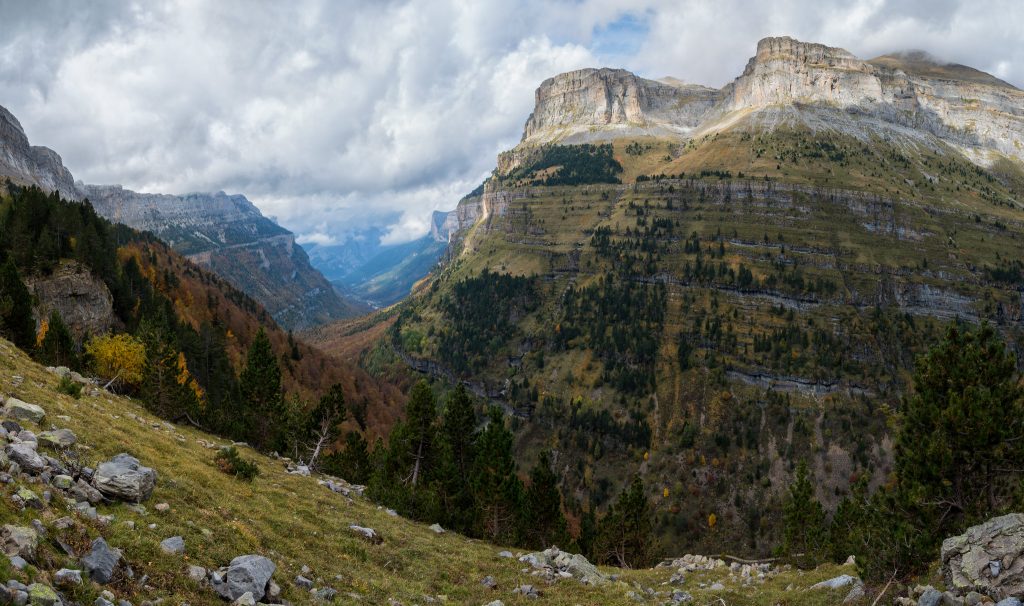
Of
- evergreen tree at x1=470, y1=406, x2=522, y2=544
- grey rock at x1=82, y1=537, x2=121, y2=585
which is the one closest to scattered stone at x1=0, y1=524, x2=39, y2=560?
grey rock at x1=82, y1=537, x2=121, y2=585

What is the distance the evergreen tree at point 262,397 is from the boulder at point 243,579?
4686 cm

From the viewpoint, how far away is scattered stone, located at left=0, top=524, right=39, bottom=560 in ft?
34.3

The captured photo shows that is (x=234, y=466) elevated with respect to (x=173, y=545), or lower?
lower

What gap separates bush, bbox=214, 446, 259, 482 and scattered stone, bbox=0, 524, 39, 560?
2062 centimetres

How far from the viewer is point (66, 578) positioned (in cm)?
1060

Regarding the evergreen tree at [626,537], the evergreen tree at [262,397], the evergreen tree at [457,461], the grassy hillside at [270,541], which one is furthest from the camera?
the evergreen tree at [262,397]

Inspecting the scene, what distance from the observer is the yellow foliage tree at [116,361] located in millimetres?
55750

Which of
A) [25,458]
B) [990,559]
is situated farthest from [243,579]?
[990,559]

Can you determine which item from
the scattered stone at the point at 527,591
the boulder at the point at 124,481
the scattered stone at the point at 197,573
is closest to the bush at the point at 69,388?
the boulder at the point at 124,481

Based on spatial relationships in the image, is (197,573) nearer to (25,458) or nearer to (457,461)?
(25,458)

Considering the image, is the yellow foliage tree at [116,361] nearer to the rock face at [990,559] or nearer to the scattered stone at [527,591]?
the scattered stone at [527,591]

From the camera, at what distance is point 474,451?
54000 millimetres

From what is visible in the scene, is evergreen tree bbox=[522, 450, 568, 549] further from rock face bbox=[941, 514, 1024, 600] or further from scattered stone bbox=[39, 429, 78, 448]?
scattered stone bbox=[39, 429, 78, 448]

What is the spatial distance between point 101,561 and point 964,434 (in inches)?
1159
